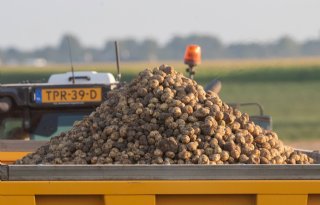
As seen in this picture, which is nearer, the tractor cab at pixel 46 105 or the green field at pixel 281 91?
the tractor cab at pixel 46 105

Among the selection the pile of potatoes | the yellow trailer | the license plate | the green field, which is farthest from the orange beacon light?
the green field

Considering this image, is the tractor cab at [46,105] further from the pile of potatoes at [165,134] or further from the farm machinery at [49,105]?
the pile of potatoes at [165,134]

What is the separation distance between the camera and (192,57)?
308 inches

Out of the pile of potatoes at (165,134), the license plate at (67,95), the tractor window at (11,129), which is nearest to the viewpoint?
the pile of potatoes at (165,134)

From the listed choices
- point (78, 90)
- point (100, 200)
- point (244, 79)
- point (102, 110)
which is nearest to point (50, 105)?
point (78, 90)

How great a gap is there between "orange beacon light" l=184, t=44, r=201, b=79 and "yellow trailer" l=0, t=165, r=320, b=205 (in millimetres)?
3581

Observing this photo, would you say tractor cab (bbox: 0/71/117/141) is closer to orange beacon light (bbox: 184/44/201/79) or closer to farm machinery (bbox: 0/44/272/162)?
farm machinery (bbox: 0/44/272/162)

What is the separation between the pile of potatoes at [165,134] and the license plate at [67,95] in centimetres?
234

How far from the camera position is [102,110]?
5121mm

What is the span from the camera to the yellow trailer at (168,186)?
4.15m

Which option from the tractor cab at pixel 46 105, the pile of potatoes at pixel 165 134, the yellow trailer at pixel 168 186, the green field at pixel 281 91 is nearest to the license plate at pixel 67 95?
the tractor cab at pixel 46 105

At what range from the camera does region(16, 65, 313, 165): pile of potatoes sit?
4.62m

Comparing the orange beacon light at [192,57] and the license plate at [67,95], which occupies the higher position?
the orange beacon light at [192,57]

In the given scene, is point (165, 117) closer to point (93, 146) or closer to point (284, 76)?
point (93, 146)
